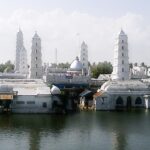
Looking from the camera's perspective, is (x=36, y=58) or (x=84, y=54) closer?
(x=36, y=58)

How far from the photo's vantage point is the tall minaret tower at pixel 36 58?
99.7 meters

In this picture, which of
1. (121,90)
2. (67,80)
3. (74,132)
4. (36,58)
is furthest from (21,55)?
(74,132)

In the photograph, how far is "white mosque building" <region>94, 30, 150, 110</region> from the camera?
79938mm

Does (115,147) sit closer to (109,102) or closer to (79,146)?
(79,146)

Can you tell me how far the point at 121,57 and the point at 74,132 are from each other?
151 ft

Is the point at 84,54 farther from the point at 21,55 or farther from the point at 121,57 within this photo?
the point at 121,57

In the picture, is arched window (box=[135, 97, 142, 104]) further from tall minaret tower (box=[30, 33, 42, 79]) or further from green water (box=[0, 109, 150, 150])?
tall minaret tower (box=[30, 33, 42, 79])

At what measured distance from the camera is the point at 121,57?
9312cm

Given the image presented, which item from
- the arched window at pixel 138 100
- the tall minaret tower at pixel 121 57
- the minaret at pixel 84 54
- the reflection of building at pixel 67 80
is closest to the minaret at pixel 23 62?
the minaret at pixel 84 54

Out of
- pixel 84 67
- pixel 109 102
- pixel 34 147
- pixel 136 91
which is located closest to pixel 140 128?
pixel 34 147

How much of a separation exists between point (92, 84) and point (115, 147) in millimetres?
56822

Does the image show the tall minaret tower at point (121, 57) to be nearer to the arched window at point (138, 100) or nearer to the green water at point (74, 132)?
the arched window at point (138, 100)

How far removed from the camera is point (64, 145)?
41.9m

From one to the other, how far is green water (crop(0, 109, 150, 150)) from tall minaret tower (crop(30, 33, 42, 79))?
36577 millimetres
